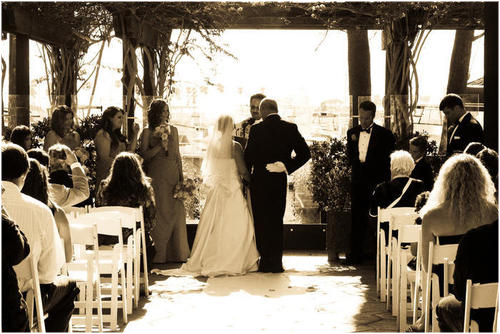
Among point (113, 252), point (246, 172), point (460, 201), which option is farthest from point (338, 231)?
point (460, 201)

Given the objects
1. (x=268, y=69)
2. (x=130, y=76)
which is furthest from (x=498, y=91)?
(x=268, y=69)

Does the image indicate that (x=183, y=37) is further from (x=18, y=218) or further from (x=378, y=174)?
(x=18, y=218)

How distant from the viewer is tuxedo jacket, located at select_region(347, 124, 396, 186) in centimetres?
912

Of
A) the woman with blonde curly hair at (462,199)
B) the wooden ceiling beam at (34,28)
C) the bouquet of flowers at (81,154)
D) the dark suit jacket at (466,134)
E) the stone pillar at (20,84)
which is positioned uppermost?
the wooden ceiling beam at (34,28)

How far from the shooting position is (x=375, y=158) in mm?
9141

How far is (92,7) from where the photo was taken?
1145 centimetres

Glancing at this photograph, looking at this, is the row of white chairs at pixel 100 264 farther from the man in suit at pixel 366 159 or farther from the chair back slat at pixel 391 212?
the man in suit at pixel 366 159

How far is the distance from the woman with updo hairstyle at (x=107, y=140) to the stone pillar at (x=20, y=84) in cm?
277

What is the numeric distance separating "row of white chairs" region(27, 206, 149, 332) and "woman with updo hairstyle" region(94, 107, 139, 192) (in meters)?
1.61

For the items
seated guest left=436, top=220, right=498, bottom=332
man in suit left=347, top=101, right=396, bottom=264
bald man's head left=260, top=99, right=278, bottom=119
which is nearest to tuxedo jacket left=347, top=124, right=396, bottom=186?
man in suit left=347, top=101, right=396, bottom=264

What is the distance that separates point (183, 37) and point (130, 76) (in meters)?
0.97

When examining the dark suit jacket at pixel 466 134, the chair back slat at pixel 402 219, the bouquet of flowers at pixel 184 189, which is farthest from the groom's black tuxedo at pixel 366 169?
the chair back slat at pixel 402 219

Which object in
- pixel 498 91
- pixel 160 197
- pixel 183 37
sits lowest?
pixel 160 197

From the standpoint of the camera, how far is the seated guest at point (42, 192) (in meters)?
5.08
